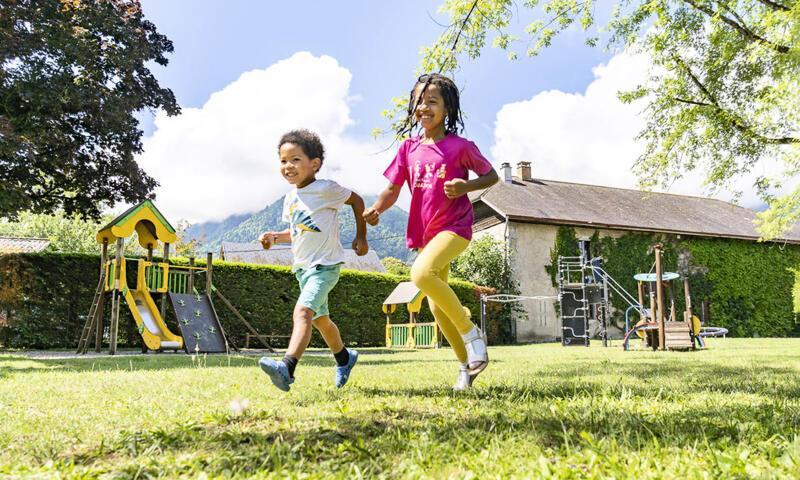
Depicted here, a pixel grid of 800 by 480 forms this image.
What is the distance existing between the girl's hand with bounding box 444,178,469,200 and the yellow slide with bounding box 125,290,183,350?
9.02 metres

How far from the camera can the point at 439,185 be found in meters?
3.55

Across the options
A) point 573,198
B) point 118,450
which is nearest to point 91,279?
point 118,450

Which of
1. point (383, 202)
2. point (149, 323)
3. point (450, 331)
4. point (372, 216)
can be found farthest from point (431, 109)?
point (149, 323)

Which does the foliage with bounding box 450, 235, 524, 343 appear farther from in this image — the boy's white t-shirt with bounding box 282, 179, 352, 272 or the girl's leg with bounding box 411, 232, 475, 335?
the girl's leg with bounding box 411, 232, 475, 335

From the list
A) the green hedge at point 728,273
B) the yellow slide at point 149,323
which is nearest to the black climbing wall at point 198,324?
the yellow slide at point 149,323

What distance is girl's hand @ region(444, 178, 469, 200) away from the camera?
3.31 metres

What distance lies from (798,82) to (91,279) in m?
13.5

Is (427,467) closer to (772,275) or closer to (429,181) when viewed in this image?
(429,181)

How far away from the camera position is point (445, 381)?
4098mm

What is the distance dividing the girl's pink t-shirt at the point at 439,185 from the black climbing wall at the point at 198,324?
27.3 feet

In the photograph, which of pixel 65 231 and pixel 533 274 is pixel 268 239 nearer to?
pixel 533 274

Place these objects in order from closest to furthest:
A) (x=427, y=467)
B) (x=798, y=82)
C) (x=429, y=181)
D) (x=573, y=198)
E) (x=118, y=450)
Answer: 1. (x=427, y=467)
2. (x=118, y=450)
3. (x=429, y=181)
4. (x=798, y=82)
5. (x=573, y=198)

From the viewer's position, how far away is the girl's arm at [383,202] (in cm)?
379

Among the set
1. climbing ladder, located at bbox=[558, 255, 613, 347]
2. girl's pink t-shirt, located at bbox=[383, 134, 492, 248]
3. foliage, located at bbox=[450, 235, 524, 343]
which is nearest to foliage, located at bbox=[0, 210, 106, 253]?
foliage, located at bbox=[450, 235, 524, 343]
